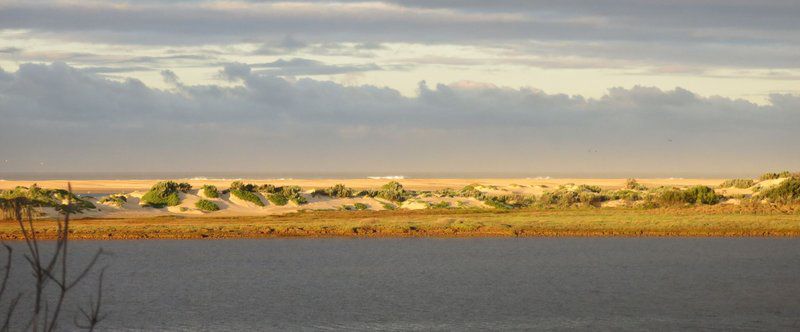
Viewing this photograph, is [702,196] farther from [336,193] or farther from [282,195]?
[282,195]

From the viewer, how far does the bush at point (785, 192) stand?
6956 centimetres

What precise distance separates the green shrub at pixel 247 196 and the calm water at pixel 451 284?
19977 millimetres

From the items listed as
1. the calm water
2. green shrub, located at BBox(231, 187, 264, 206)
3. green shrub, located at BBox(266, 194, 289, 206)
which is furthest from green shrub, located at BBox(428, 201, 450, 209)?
the calm water

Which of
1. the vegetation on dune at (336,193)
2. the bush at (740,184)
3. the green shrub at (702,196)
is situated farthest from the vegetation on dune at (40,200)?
the bush at (740,184)

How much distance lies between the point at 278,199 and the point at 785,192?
119 ft

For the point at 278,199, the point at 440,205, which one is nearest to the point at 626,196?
the point at 440,205

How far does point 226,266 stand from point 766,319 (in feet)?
68.8

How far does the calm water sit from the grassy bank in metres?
2.85

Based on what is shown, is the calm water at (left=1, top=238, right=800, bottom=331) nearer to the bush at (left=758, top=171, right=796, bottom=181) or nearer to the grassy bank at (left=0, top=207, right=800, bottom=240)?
the grassy bank at (left=0, top=207, right=800, bottom=240)

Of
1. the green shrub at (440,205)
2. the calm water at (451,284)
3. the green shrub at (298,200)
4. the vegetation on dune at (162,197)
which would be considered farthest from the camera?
the green shrub at (298,200)

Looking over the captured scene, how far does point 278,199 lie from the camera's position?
7062 centimetres

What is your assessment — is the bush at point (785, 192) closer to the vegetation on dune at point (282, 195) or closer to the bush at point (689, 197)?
the bush at point (689, 197)

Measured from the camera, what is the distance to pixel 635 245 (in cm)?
4700

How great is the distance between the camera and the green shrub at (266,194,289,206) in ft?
230
